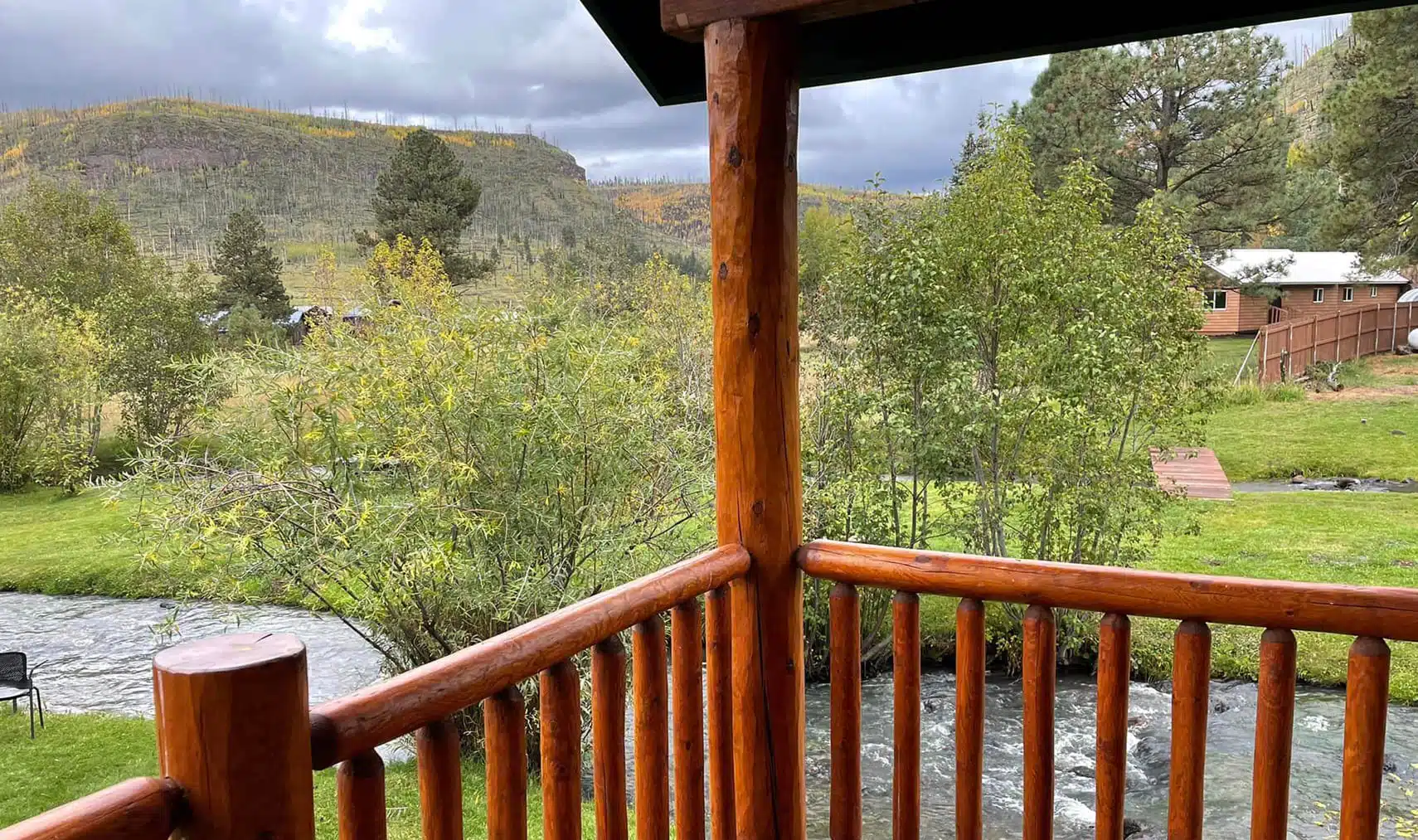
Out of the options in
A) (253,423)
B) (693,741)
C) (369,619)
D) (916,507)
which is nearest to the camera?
(693,741)

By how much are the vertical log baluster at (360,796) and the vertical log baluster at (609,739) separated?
0.43 m

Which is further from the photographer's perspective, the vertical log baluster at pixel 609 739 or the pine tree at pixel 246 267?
the pine tree at pixel 246 267

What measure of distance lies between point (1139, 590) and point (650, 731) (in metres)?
0.79

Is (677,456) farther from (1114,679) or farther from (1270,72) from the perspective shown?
(1270,72)

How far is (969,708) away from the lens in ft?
4.96

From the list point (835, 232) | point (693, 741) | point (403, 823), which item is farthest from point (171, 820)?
point (835, 232)

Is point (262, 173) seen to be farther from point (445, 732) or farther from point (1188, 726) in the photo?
point (1188, 726)

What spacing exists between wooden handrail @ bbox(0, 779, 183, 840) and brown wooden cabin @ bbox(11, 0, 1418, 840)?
0.01 metres

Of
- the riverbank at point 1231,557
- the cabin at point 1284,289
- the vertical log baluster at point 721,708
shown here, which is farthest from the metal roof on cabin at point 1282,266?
the vertical log baluster at point 721,708

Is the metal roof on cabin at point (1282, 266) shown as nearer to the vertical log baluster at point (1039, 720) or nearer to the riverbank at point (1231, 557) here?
the riverbank at point (1231, 557)

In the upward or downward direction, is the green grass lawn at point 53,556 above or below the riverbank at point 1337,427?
below

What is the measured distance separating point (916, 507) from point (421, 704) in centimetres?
493

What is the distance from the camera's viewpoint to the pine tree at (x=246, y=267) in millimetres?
9484

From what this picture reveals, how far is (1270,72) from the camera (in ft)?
24.4
